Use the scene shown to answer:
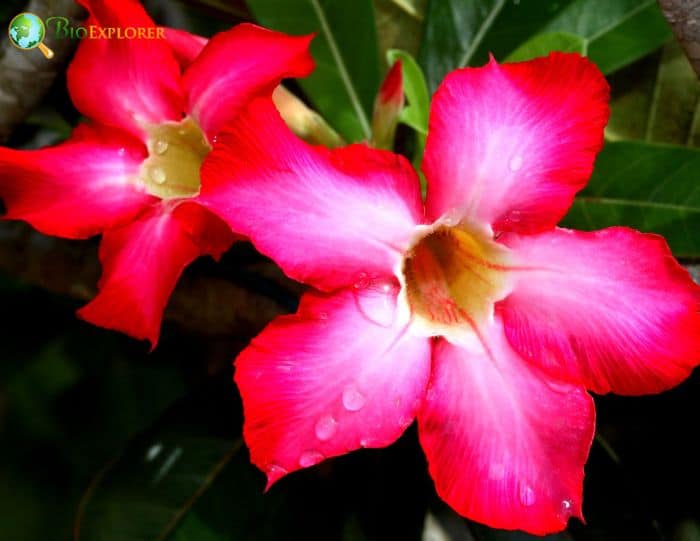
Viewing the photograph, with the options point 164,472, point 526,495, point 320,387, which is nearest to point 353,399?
point 320,387

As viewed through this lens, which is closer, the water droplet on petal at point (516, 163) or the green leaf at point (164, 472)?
the water droplet on petal at point (516, 163)

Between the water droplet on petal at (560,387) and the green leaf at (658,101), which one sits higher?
the green leaf at (658,101)

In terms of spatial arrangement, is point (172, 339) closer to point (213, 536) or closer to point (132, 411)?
point (132, 411)

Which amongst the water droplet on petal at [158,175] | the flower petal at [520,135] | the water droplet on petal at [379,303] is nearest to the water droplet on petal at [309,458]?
the water droplet on petal at [379,303]

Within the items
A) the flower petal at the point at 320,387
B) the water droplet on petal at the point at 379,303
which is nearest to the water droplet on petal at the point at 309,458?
the flower petal at the point at 320,387

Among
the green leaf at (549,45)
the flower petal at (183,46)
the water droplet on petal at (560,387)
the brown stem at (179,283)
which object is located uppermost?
the flower petal at (183,46)

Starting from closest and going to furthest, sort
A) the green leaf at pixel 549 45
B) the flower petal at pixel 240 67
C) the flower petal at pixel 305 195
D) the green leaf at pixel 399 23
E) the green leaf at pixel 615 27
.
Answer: the flower petal at pixel 305 195, the flower petal at pixel 240 67, the green leaf at pixel 549 45, the green leaf at pixel 615 27, the green leaf at pixel 399 23

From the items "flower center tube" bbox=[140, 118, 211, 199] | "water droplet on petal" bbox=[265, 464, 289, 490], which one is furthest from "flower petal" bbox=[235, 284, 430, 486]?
"flower center tube" bbox=[140, 118, 211, 199]

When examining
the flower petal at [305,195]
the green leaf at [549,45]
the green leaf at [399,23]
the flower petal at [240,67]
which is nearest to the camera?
the flower petal at [305,195]

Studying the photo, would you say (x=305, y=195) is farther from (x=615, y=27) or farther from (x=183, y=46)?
(x=615, y=27)

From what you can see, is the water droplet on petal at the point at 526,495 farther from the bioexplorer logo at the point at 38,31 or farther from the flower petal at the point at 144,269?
the bioexplorer logo at the point at 38,31
